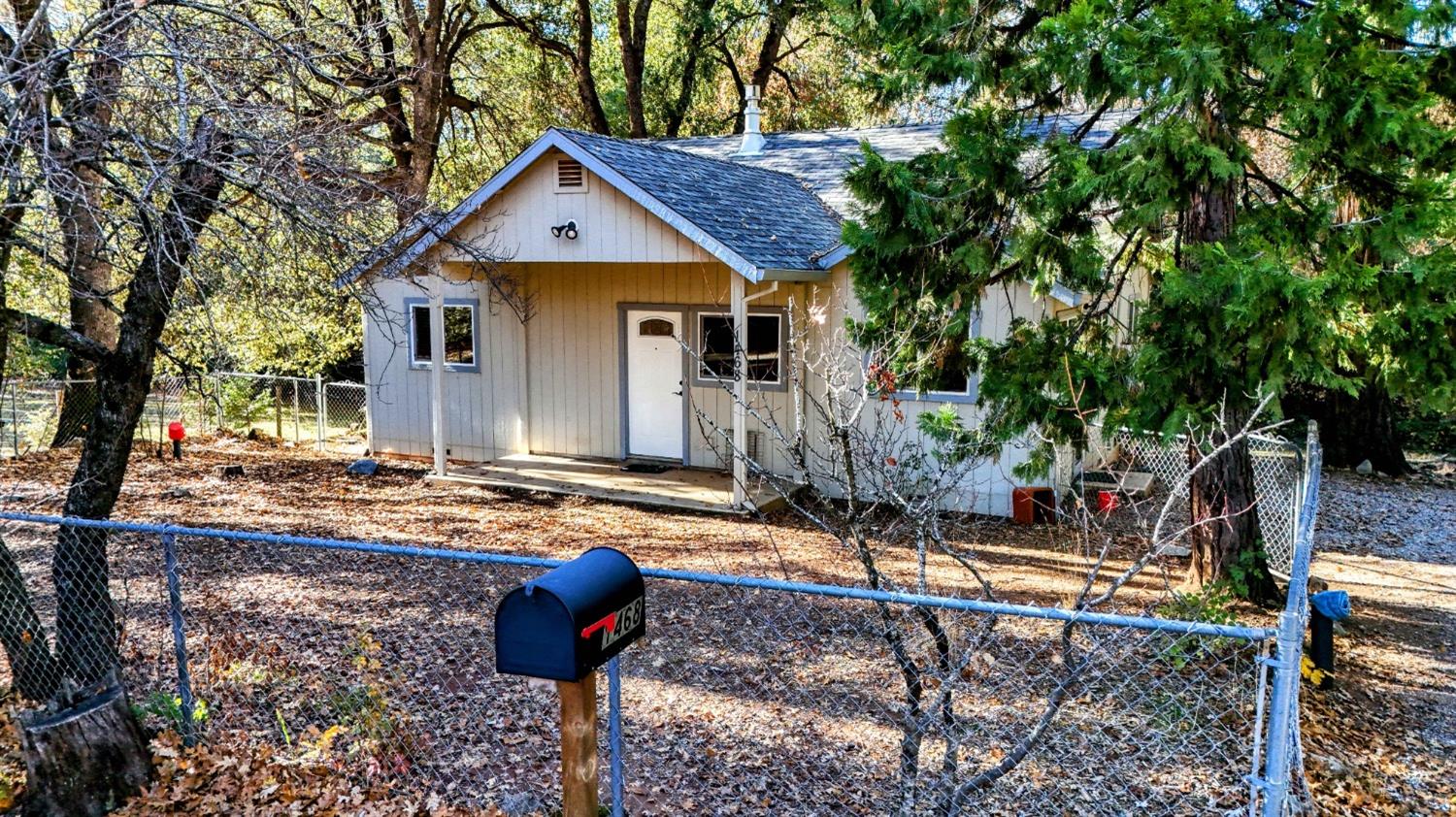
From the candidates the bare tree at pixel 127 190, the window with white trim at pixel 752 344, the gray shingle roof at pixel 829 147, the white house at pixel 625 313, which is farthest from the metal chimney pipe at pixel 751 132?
the bare tree at pixel 127 190

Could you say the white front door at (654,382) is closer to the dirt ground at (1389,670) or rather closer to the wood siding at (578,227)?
the wood siding at (578,227)

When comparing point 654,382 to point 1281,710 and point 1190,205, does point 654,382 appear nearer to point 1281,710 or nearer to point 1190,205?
point 1190,205

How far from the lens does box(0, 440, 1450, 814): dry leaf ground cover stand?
190 inches

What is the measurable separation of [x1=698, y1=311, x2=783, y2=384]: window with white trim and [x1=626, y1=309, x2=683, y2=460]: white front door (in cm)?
43

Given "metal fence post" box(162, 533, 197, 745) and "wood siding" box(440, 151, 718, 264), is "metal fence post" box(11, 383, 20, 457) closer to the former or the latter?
"wood siding" box(440, 151, 718, 264)

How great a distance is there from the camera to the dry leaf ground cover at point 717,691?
4816mm

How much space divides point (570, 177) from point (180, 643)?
7457 millimetres

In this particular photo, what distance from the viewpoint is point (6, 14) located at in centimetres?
749

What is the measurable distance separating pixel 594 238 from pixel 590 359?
2797 millimetres

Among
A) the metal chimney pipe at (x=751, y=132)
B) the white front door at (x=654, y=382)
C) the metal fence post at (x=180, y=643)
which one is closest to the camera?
the metal fence post at (x=180, y=643)

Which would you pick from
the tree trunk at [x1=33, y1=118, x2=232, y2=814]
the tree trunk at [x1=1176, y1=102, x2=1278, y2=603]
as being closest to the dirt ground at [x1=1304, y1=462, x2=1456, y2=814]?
the tree trunk at [x1=1176, y1=102, x2=1278, y2=603]

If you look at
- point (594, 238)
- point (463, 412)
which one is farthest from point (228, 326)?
point (594, 238)

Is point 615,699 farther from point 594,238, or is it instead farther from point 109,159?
point 594,238

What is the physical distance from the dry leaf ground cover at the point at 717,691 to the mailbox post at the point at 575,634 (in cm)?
145
